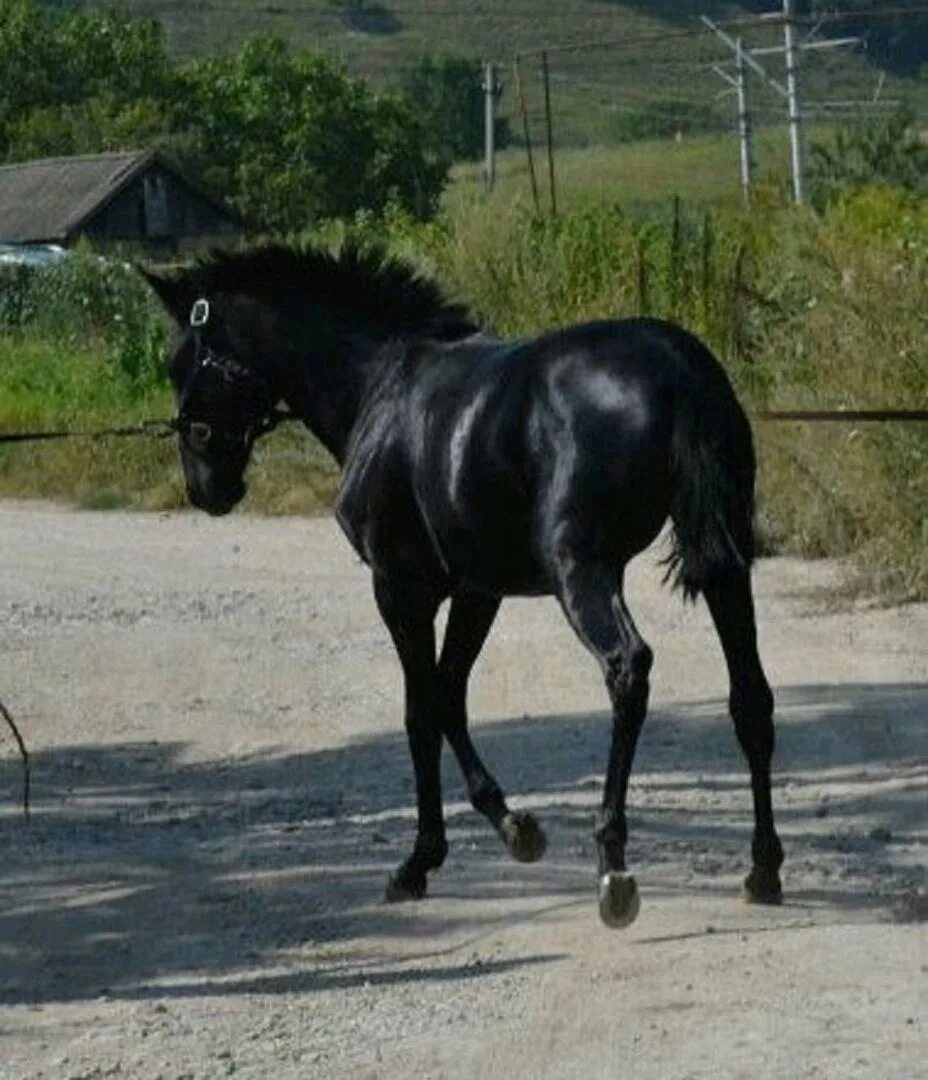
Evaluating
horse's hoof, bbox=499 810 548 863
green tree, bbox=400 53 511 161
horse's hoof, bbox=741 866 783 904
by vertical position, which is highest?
horse's hoof, bbox=741 866 783 904

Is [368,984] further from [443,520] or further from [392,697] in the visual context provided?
[392,697]

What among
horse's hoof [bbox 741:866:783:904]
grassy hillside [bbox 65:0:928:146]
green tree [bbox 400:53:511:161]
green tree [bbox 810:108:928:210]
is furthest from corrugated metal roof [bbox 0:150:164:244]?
horse's hoof [bbox 741:866:783:904]

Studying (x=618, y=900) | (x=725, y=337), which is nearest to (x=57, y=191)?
(x=725, y=337)

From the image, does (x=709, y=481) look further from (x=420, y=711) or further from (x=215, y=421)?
(x=215, y=421)

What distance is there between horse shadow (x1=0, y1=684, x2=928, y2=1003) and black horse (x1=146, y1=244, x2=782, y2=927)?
423mm

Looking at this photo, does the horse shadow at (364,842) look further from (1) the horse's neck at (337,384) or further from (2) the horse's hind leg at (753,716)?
(1) the horse's neck at (337,384)

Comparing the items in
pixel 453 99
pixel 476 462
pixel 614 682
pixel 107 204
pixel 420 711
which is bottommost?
pixel 453 99

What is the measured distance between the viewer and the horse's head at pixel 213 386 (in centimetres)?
1213

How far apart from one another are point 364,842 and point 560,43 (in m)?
127

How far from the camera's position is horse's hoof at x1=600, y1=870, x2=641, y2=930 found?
9875mm

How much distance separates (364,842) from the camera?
1247cm

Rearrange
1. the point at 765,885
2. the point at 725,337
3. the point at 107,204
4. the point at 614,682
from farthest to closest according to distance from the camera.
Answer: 1. the point at 107,204
2. the point at 725,337
3. the point at 765,885
4. the point at 614,682

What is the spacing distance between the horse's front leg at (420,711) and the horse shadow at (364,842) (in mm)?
131

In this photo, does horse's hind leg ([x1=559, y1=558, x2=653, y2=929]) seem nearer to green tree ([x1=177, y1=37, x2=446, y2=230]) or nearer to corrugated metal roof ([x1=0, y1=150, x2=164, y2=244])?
green tree ([x1=177, y1=37, x2=446, y2=230])
